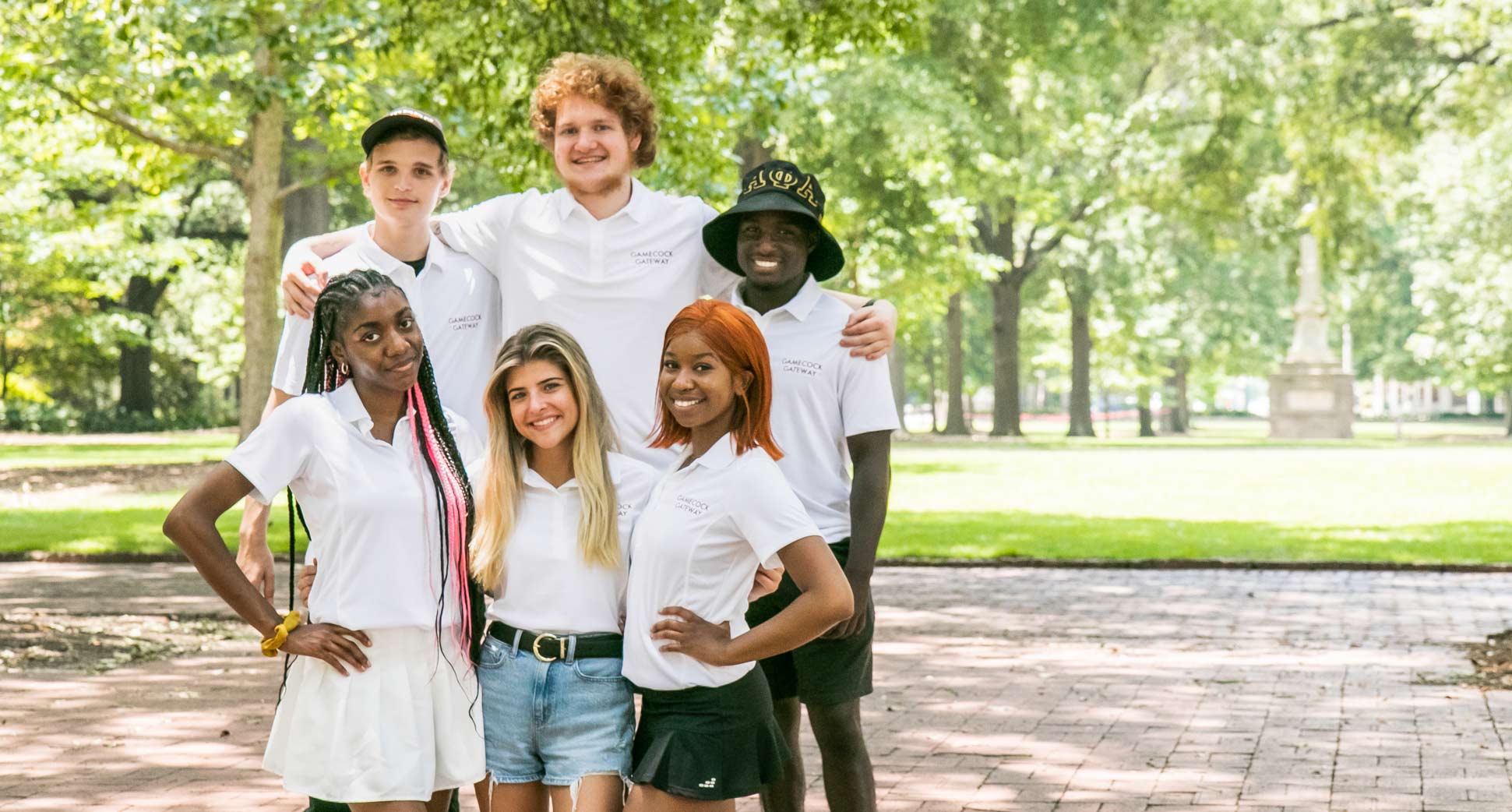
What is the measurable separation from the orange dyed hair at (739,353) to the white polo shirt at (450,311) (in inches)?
27.6

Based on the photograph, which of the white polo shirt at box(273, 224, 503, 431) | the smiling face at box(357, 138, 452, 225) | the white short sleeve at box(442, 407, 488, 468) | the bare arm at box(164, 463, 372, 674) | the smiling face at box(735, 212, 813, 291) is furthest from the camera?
the smiling face at box(735, 212, 813, 291)

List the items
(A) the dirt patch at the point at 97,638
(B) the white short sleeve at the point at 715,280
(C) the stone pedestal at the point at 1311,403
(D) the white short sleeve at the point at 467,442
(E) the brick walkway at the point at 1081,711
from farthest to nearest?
1. (C) the stone pedestal at the point at 1311,403
2. (A) the dirt patch at the point at 97,638
3. (E) the brick walkway at the point at 1081,711
4. (B) the white short sleeve at the point at 715,280
5. (D) the white short sleeve at the point at 467,442

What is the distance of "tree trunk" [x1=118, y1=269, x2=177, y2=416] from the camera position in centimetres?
4562

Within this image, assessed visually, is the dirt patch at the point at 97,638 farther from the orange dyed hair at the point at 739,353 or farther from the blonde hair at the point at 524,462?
the orange dyed hair at the point at 739,353

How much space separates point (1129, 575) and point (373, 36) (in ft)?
24.8

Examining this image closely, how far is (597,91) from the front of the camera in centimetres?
424

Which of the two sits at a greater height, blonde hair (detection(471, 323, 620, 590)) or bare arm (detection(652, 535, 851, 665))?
blonde hair (detection(471, 323, 620, 590))

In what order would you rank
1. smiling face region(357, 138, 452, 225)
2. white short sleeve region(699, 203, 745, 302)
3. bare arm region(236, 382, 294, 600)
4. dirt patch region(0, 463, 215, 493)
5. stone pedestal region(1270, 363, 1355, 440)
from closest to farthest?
1. bare arm region(236, 382, 294, 600)
2. smiling face region(357, 138, 452, 225)
3. white short sleeve region(699, 203, 745, 302)
4. dirt patch region(0, 463, 215, 493)
5. stone pedestal region(1270, 363, 1355, 440)

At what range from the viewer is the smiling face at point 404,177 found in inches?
162

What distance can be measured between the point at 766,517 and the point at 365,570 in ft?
2.68

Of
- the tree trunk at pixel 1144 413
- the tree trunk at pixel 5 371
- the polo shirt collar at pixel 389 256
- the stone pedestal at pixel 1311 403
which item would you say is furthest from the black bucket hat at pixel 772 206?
the tree trunk at pixel 1144 413

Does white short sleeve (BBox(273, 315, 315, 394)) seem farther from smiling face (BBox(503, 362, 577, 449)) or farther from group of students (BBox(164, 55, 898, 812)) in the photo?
smiling face (BBox(503, 362, 577, 449))

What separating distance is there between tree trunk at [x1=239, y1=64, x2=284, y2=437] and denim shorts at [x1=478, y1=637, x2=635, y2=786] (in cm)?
1728

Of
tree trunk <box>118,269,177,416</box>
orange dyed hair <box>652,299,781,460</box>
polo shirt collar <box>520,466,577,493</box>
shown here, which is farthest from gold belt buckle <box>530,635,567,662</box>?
tree trunk <box>118,269,177,416</box>
